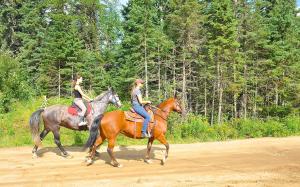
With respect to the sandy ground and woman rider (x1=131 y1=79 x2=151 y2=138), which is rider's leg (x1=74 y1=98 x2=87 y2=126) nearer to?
the sandy ground

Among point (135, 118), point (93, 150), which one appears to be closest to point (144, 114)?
A: point (135, 118)

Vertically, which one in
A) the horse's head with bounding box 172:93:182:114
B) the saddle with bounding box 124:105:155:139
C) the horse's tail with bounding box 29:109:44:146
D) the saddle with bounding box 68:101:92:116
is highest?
the horse's head with bounding box 172:93:182:114

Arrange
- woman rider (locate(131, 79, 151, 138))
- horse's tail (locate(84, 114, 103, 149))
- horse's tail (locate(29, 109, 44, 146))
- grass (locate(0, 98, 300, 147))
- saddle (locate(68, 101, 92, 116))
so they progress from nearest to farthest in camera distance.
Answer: horse's tail (locate(84, 114, 103, 149))
woman rider (locate(131, 79, 151, 138))
horse's tail (locate(29, 109, 44, 146))
saddle (locate(68, 101, 92, 116))
grass (locate(0, 98, 300, 147))

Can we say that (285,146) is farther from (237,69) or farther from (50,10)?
(50,10)

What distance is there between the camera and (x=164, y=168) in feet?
37.9

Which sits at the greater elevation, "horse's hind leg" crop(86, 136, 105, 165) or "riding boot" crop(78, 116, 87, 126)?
"riding boot" crop(78, 116, 87, 126)

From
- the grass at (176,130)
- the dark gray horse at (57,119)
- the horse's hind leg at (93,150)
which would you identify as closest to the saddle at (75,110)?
the dark gray horse at (57,119)

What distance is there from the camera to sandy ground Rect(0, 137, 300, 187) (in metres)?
9.90

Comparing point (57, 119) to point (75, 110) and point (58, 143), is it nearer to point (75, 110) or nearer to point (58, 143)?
point (75, 110)

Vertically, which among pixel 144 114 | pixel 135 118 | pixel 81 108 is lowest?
pixel 135 118

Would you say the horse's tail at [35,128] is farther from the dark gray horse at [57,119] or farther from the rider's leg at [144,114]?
the rider's leg at [144,114]

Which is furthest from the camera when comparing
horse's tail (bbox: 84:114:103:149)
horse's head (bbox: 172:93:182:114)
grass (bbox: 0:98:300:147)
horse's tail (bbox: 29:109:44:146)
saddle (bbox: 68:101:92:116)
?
grass (bbox: 0:98:300:147)

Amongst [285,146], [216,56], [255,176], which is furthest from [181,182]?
[216,56]

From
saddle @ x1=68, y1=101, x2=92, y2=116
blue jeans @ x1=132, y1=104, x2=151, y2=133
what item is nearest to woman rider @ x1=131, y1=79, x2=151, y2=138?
blue jeans @ x1=132, y1=104, x2=151, y2=133
